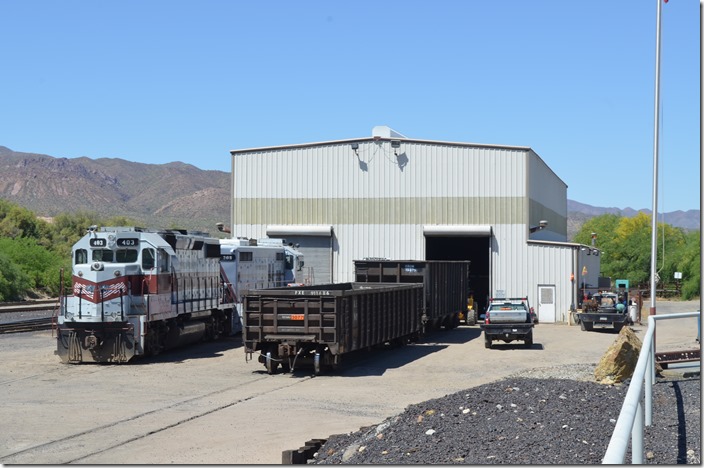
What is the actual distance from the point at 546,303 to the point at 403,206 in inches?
Result: 332

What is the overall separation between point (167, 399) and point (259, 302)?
5088 mm

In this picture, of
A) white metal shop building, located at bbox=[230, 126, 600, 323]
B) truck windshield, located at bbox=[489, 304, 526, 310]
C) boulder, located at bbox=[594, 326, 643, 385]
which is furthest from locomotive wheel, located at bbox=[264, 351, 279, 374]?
white metal shop building, located at bbox=[230, 126, 600, 323]

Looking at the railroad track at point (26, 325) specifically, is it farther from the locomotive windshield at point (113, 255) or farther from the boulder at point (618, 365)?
the boulder at point (618, 365)

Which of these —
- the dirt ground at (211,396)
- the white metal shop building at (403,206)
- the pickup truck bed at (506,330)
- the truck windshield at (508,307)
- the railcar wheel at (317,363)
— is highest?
the white metal shop building at (403,206)

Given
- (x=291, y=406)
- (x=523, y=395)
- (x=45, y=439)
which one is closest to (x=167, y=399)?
(x=291, y=406)

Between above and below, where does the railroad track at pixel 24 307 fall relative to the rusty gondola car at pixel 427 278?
below

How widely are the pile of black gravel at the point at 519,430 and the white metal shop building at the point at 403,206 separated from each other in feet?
87.5

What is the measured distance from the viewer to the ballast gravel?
1017cm

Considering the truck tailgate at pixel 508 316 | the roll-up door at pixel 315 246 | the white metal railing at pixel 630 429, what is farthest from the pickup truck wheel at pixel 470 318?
the white metal railing at pixel 630 429

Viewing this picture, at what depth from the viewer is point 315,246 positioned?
44.2 meters

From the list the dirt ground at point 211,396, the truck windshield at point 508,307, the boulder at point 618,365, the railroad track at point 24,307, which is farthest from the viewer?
the railroad track at point 24,307

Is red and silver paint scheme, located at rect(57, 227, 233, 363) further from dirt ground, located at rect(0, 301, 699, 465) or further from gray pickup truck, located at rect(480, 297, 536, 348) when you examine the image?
gray pickup truck, located at rect(480, 297, 536, 348)

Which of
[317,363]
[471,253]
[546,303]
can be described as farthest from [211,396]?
[471,253]

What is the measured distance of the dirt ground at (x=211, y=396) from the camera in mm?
13516
